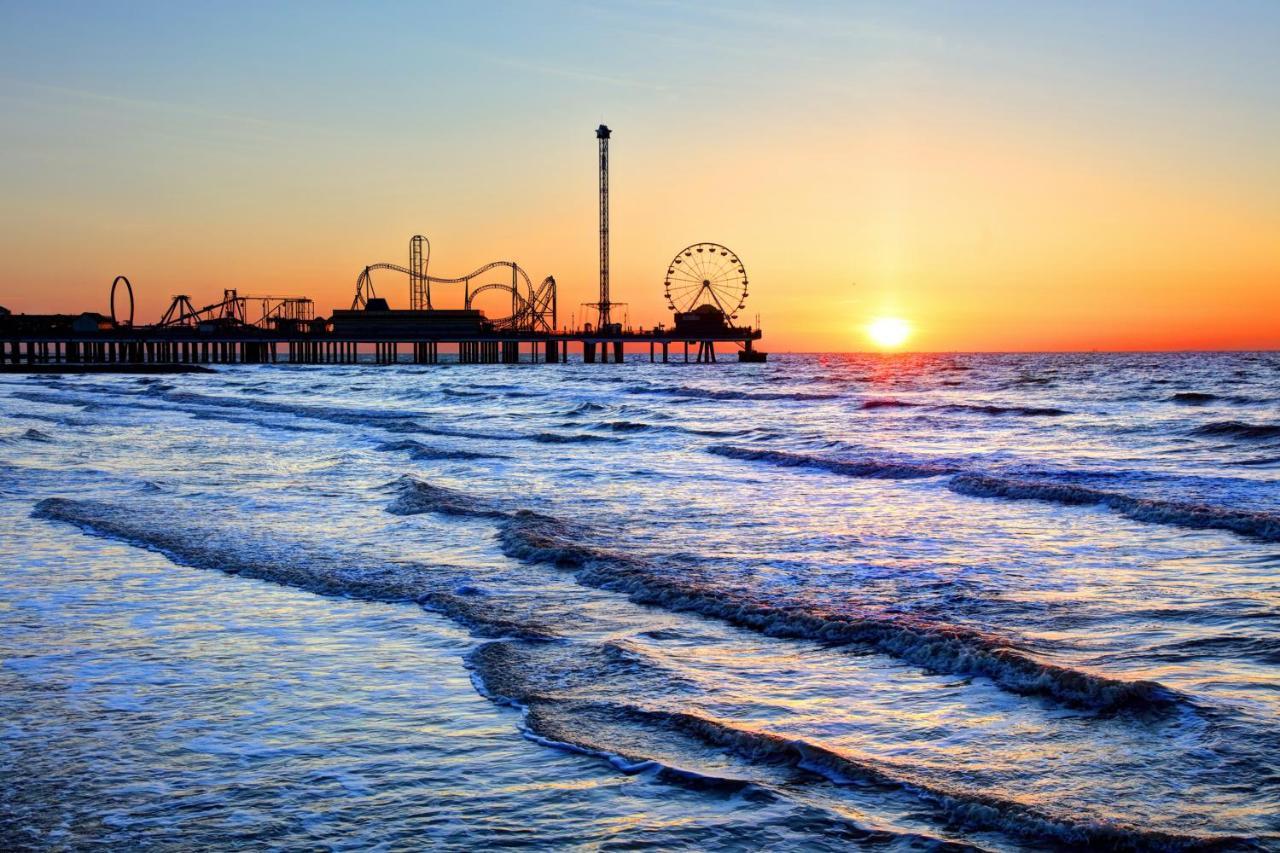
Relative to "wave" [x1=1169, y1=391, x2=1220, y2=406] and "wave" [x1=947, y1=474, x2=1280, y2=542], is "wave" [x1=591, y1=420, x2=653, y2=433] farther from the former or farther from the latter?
"wave" [x1=1169, y1=391, x2=1220, y2=406]

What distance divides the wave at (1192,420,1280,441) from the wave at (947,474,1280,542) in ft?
49.8

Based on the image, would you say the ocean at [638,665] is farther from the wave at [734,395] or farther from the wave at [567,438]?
the wave at [734,395]

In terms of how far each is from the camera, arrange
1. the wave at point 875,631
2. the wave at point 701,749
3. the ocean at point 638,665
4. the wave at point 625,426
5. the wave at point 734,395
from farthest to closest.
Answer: the wave at point 734,395 → the wave at point 625,426 → the wave at point 875,631 → the ocean at point 638,665 → the wave at point 701,749

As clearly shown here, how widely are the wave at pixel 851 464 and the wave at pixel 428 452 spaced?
611 centimetres

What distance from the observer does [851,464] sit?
25.2m

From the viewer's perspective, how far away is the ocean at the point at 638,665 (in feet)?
18.0

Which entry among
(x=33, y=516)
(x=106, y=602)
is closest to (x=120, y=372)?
(x=33, y=516)

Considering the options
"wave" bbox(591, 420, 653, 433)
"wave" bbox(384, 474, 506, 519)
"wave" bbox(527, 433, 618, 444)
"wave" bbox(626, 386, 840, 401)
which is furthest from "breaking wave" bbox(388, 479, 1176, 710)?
"wave" bbox(626, 386, 840, 401)

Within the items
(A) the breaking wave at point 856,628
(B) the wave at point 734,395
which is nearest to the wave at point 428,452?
(A) the breaking wave at point 856,628

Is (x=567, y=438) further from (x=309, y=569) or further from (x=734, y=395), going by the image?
(x=734, y=395)

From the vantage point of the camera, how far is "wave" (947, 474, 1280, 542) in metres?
15.1

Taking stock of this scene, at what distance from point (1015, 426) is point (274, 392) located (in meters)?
45.3

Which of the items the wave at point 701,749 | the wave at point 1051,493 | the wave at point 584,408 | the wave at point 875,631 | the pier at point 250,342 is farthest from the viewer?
the pier at point 250,342

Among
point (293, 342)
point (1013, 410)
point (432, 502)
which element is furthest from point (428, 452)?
point (293, 342)
